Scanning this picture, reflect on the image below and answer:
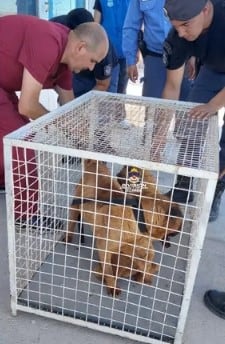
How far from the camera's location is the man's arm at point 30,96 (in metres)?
1.61

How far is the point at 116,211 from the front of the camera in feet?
4.24

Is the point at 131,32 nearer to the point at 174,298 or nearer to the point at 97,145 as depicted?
the point at 97,145

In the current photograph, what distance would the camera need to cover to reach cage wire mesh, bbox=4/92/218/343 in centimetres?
114

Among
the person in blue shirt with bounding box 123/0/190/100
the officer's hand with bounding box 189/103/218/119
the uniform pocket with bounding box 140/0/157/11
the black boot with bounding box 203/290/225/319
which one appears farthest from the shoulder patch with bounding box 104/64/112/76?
the black boot with bounding box 203/290/225/319

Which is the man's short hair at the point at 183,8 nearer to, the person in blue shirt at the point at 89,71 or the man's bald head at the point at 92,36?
the man's bald head at the point at 92,36

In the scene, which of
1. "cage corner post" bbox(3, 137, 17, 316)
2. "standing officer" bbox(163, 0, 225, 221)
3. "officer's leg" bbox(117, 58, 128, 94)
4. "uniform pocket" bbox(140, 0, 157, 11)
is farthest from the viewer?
"officer's leg" bbox(117, 58, 128, 94)

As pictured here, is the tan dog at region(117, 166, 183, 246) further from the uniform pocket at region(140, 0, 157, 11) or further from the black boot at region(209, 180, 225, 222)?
the uniform pocket at region(140, 0, 157, 11)

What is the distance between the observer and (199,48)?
181 cm

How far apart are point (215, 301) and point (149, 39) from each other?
1.57 metres

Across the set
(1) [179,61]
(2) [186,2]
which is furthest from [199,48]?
(2) [186,2]

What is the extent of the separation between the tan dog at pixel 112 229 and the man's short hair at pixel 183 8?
637mm

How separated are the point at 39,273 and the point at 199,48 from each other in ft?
3.91

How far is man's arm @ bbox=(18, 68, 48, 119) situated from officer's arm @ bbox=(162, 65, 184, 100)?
25.9 inches

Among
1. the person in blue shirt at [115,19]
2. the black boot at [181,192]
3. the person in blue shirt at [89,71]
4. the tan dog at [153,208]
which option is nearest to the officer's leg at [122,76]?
the person in blue shirt at [115,19]
